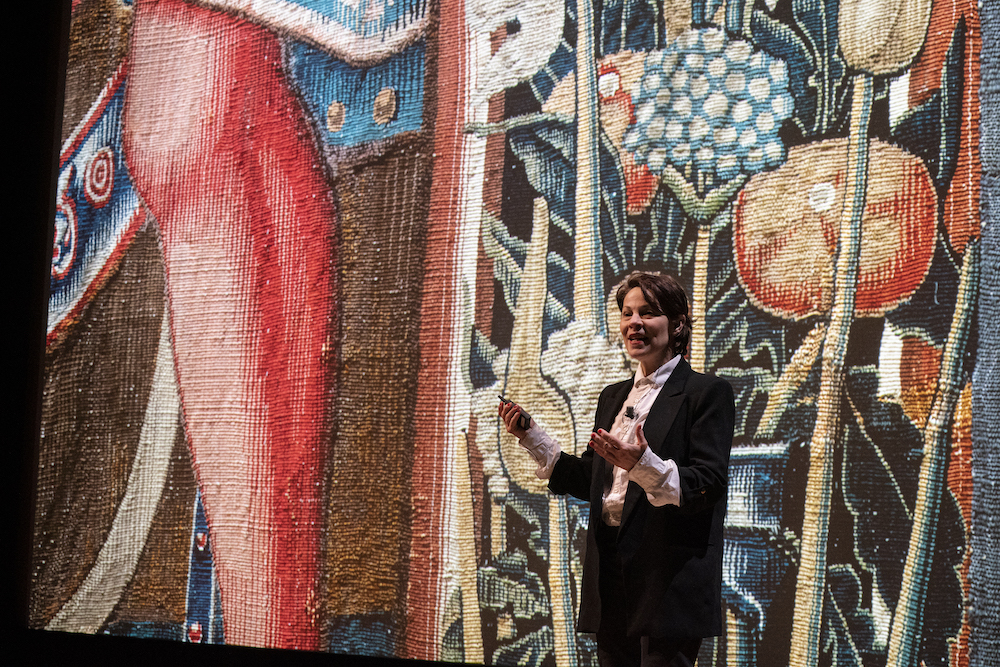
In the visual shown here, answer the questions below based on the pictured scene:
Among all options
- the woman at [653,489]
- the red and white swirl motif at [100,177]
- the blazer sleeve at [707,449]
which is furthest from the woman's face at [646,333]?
the red and white swirl motif at [100,177]

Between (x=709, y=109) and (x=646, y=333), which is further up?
(x=709, y=109)

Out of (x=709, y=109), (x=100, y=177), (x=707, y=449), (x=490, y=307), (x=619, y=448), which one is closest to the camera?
(x=619, y=448)

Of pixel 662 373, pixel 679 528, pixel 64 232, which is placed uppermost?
pixel 64 232

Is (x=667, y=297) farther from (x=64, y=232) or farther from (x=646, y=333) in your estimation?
(x=64, y=232)

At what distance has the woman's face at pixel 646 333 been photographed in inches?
64.2

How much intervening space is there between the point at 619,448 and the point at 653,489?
0.09m

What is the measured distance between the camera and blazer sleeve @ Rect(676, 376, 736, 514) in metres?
1.45

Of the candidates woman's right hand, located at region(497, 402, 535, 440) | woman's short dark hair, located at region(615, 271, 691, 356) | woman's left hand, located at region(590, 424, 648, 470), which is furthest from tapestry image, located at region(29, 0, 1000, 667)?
woman's left hand, located at region(590, 424, 648, 470)

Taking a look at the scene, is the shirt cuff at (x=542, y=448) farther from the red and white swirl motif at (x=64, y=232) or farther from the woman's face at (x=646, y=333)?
the red and white swirl motif at (x=64, y=232)

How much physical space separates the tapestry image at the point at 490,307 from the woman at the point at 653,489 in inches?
25.9

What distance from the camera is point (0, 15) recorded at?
318 cm

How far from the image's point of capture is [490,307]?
8.39ft

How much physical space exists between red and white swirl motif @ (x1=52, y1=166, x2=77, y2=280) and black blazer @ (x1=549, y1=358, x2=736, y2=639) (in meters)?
A: 2.34

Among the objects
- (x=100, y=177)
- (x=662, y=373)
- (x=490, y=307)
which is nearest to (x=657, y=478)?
(x=662, y=373)
